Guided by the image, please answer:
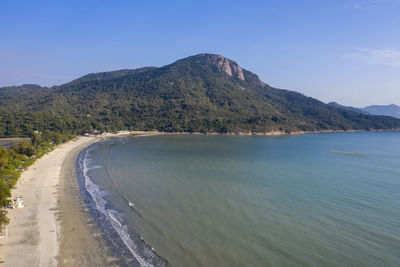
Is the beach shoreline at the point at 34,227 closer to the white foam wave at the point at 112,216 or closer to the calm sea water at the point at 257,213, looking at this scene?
the white foam wave at the point at 112,216

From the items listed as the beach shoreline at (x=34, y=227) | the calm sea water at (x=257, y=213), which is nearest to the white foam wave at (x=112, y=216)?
the calm sea water at (x=257, y=213)

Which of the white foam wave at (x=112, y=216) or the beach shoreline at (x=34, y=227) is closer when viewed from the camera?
the beach shoreline at (x=34, y=227)

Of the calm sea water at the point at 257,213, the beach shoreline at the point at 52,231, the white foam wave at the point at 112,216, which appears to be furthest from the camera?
the white foam wave at the point at 112,216

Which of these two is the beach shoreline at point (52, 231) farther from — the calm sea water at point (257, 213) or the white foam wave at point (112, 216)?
the calm sea water at point (257, 213)

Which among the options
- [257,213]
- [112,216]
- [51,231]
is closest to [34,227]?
[51,231]

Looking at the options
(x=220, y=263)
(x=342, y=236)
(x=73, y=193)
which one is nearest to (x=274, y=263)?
(x=220, y=263)

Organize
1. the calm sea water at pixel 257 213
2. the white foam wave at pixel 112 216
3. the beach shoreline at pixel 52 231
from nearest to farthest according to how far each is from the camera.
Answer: the beach shoreline at pixel 52 231
the calm sea water at pixel 257 213
the white foam wave at pixel 112 216

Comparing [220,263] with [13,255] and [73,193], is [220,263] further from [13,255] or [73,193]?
[73,193]
